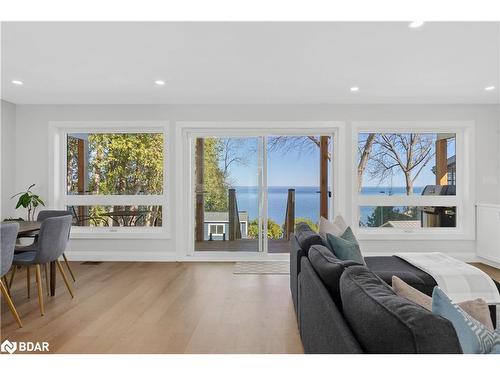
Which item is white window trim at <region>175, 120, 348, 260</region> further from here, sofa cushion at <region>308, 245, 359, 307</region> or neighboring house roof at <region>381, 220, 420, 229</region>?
sofa cushion at <region>308, 245, 359, 307</region>

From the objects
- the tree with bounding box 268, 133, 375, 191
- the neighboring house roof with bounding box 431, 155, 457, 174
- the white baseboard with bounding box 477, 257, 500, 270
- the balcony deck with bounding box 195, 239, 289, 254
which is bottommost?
the white baseboard with bounding box 477, 257, 500, 270

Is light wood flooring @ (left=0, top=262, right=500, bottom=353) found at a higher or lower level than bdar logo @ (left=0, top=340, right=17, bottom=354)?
higher

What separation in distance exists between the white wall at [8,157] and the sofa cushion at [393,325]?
5.44 meters

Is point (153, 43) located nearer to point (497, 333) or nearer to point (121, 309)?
point (121, 309)

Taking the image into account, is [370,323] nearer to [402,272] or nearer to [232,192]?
[402,272]

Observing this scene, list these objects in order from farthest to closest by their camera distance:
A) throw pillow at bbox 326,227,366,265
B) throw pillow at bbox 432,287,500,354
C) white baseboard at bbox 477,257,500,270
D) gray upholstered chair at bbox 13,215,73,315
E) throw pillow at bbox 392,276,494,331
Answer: white baseboard at bbox 477,257,500,270 → gray upholstered chair at bbox 13,215,73,315 → throw pillow at bbox 326,227,366,265 → throw pillow at bbox 392,276,494,331 → throw pillow at bbox 432,287,500,354

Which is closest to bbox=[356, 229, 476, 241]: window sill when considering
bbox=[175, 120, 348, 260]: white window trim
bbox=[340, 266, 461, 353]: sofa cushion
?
bbox=[175, 120, 348, 260]: white window trim

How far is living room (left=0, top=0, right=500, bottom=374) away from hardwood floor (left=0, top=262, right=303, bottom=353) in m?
0.02

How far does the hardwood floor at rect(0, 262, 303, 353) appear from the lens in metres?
2.53

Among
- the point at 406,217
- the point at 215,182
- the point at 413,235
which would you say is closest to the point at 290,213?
the point at 215,182

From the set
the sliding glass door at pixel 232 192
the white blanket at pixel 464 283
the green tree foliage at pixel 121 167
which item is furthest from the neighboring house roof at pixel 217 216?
the white blanket at pixel 464 283
